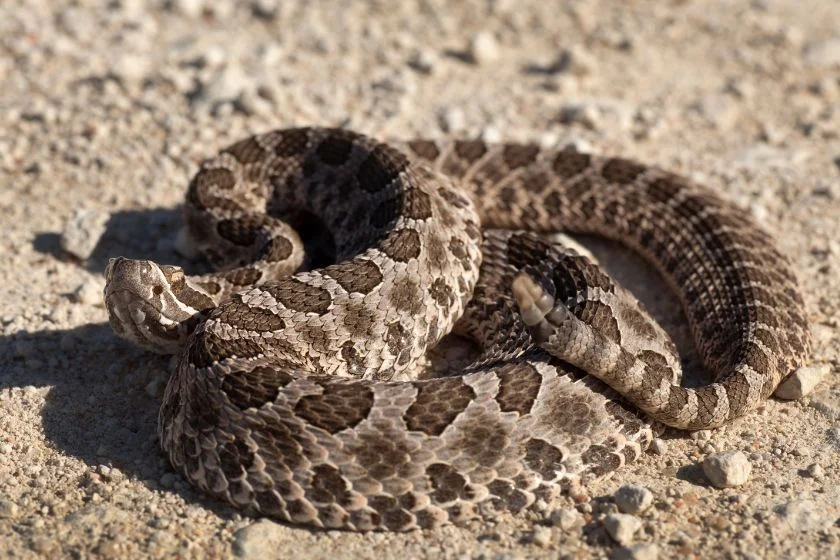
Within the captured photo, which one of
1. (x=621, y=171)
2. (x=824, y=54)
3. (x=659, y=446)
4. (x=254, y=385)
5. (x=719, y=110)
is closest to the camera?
(x=254, y=385)

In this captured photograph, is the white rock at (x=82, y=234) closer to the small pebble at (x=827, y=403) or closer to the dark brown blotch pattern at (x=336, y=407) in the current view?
the dark brown blotch pattern at (x=336, y=407)

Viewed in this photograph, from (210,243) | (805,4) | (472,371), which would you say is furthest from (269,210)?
(805,4)

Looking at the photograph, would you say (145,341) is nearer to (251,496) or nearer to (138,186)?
(251,496)

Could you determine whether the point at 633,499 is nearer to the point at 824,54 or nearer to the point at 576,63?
the point at 576,63

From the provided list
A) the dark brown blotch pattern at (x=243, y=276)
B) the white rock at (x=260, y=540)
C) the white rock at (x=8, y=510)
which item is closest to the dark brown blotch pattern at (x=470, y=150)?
the dark brown blotch pattern at (x=243, y=276)

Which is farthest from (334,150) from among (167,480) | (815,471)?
(815,471)

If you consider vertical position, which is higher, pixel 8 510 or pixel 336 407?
pixel 336 407

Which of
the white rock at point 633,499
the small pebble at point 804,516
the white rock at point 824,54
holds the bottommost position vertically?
the white rock at point 633,499
